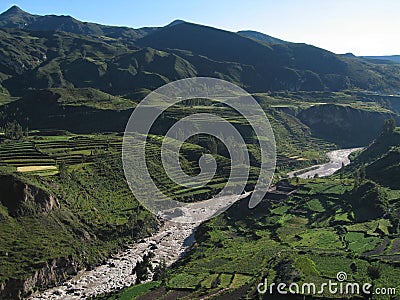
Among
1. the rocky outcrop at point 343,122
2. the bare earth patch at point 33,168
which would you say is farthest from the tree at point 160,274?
the rocky outcrop at point 343,122

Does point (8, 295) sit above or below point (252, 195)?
below

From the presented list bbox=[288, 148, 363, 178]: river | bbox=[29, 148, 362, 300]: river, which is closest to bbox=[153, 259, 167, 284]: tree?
bbox=[29, 148, 362, 300]: river

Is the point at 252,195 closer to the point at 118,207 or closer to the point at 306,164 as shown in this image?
the point at 118,207

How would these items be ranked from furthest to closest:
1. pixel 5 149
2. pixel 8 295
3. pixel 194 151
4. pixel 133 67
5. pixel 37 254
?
pixel 133 67
pixel 194 151
pixel 5 149
pixel 37 254
pixel 8 295

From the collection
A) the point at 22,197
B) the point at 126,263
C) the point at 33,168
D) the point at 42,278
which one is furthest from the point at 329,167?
the point at 42,278

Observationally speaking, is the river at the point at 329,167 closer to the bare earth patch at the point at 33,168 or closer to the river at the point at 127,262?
the river at the point at 127,262

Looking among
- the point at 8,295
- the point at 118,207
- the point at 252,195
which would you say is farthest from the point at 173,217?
the point at 8,295
